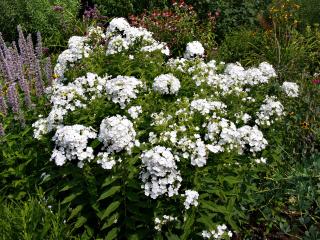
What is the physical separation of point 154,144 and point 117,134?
431 mm

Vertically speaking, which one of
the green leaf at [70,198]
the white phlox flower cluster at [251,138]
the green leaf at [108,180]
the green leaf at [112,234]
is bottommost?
the green leaf at [112,234]

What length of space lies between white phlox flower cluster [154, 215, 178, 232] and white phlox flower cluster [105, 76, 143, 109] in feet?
3.59

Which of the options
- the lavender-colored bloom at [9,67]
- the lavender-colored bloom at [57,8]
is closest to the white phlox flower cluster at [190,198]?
the lavender-colored bloom at [9,67]

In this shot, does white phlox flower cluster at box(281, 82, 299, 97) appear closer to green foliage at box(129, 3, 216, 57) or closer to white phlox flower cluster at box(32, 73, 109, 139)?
white phlox flower cluster at box(32, 73, 109, 139)

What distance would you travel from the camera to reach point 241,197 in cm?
462

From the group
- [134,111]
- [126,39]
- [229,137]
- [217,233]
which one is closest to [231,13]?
[126,39]

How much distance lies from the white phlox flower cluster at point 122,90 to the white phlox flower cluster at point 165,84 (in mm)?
266

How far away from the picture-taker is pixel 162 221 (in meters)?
4.05

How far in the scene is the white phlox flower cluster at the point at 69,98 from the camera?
454 cm

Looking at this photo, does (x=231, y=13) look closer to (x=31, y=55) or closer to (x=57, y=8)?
(x=57, y=8)

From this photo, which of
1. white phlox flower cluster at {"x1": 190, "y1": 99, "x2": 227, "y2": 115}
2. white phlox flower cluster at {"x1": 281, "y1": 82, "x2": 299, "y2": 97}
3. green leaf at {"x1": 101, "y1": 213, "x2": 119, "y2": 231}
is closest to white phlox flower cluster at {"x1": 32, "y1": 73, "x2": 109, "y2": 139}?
white phlox flower cluster at {"x1": 190, "y1": 99, "x2": 227, "y2": 115}

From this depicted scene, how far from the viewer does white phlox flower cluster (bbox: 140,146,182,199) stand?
12.5ft

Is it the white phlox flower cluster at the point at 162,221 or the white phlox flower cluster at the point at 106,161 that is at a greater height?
the white phlox flower cluster at the point at 106,161

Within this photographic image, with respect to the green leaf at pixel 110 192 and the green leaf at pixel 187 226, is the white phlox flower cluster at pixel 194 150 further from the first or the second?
the green leaf at pixel 110 192
